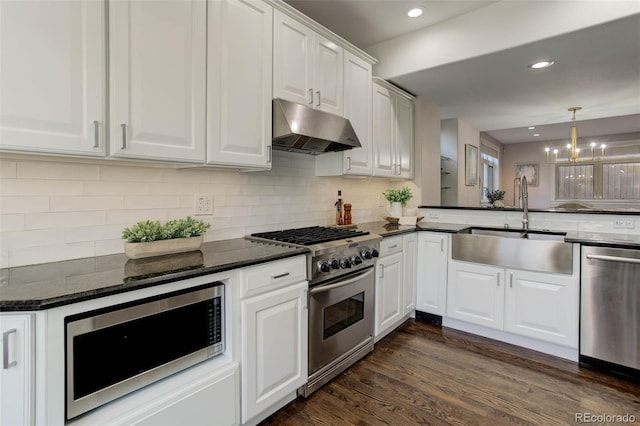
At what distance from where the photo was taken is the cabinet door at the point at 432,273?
118 inches

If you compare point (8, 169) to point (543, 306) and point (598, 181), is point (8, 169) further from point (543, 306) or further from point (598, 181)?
point (598, 181)

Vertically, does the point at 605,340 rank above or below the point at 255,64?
below

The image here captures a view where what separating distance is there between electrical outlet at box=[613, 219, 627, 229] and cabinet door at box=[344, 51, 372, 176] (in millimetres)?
2078

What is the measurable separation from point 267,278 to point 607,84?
405 cm

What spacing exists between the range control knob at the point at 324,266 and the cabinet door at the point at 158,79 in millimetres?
911

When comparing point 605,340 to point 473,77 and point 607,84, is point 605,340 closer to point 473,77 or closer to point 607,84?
point 473,77

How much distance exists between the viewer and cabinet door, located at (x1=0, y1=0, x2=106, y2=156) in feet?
3.72

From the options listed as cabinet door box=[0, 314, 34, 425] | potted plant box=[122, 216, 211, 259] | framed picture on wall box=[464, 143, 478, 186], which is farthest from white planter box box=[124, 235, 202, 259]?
framed picture on wall box=[464, 143, 478, 186]

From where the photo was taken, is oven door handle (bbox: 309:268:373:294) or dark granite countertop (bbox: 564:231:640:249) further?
dark granite countertop (bbox: 564:231:640:249)

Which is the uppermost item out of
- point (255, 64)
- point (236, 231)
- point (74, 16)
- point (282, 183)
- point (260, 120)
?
point (255, 64)

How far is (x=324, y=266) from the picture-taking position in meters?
1.94

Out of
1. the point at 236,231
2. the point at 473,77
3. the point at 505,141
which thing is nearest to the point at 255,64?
the point at 236,231

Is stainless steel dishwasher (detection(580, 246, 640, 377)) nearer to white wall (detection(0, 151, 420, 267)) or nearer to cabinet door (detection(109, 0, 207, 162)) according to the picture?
white wall (detection(0, 151, 420, 267))

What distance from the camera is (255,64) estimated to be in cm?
193
